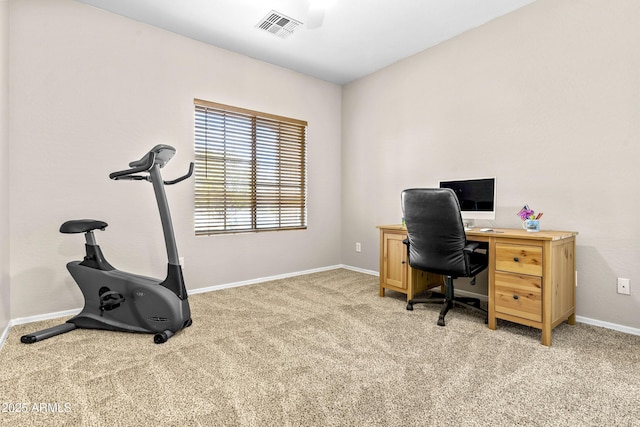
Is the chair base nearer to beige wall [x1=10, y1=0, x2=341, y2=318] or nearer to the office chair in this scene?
the office chair

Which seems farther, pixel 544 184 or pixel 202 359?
pixel 544 184

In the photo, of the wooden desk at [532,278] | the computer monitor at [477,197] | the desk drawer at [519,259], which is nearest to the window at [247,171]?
the computer monitor at [477,197]

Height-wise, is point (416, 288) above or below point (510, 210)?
below

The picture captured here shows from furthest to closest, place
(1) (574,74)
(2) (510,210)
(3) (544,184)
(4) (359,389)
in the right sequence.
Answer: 1. (2) (510,210)
2. (3) (544,184)
3. (1) (574,74)
4. (4) (359,389)

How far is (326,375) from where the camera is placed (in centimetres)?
177

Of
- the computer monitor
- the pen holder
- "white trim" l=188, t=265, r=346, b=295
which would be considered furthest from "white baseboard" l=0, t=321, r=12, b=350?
the pen holder

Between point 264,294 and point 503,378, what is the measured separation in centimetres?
227

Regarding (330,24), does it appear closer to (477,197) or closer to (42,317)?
(477,197)

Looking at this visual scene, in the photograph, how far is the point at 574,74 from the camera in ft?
8.43

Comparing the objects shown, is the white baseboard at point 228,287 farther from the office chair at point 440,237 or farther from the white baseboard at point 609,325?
the office chair at point 440,237

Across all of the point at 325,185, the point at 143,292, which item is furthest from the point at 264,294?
the point at 325,185

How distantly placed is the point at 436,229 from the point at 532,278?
703mm

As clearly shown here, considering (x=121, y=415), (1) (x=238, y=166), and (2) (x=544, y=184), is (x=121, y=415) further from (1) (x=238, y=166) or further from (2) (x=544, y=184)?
(2) (x=544, y=184)

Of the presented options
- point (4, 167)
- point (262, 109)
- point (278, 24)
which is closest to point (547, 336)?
point (278, 24)
